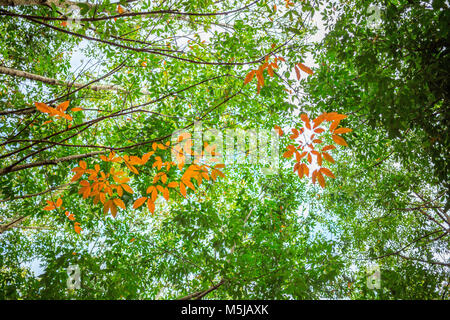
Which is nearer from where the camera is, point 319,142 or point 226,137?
point 319,142

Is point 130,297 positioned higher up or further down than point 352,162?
further down

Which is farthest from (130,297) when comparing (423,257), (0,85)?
(423,257)

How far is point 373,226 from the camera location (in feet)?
15.6

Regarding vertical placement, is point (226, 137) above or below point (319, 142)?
above

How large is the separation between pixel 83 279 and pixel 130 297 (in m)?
0.42

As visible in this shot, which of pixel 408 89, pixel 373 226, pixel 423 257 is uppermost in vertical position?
pixel 408 89

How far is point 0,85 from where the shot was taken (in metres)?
3.81

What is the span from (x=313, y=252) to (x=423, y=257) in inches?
140
